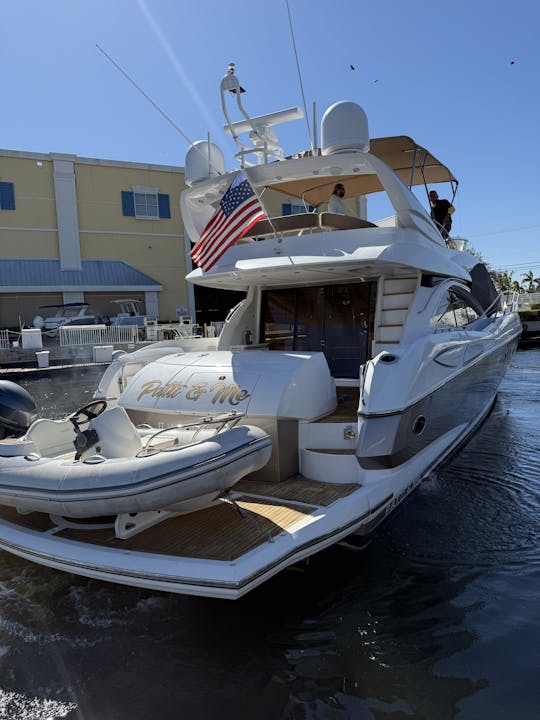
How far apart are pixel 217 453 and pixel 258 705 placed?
4.34 ft

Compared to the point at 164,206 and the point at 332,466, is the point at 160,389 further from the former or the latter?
the point at 164,206

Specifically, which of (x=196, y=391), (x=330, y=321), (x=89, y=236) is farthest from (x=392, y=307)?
(x=89, y=236)

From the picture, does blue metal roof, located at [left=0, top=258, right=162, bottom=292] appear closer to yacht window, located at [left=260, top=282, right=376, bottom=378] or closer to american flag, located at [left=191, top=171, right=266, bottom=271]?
yacht window, located at [left=260, top=282, right=376, bottom=378]

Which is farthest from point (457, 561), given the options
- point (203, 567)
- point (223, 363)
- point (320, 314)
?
point (320, 314)

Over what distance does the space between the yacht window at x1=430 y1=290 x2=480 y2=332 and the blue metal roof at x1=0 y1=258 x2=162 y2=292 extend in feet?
60.4

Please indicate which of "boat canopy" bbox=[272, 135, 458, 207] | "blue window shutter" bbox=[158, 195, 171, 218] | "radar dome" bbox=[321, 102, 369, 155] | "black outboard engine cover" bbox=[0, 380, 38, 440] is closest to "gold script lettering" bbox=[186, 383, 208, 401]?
"black outboard engine cover" bbox=[0, 380, 38, 440]

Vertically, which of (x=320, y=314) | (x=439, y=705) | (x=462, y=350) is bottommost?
(x=439, y=705)

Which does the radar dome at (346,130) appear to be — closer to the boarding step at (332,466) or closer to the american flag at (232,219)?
the american flag at (232,219)

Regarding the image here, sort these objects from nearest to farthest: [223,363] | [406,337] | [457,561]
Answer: [457,561]
[223,363]
[406,337]

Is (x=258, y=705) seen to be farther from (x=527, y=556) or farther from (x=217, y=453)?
(x=527, y=556)

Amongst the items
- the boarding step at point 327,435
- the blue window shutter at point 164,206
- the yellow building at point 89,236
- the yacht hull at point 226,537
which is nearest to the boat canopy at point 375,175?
the boarding step at point 327,435

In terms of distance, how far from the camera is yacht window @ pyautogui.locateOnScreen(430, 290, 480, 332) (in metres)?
5.92

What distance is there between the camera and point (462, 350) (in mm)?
5711

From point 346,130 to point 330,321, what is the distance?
199 cm
